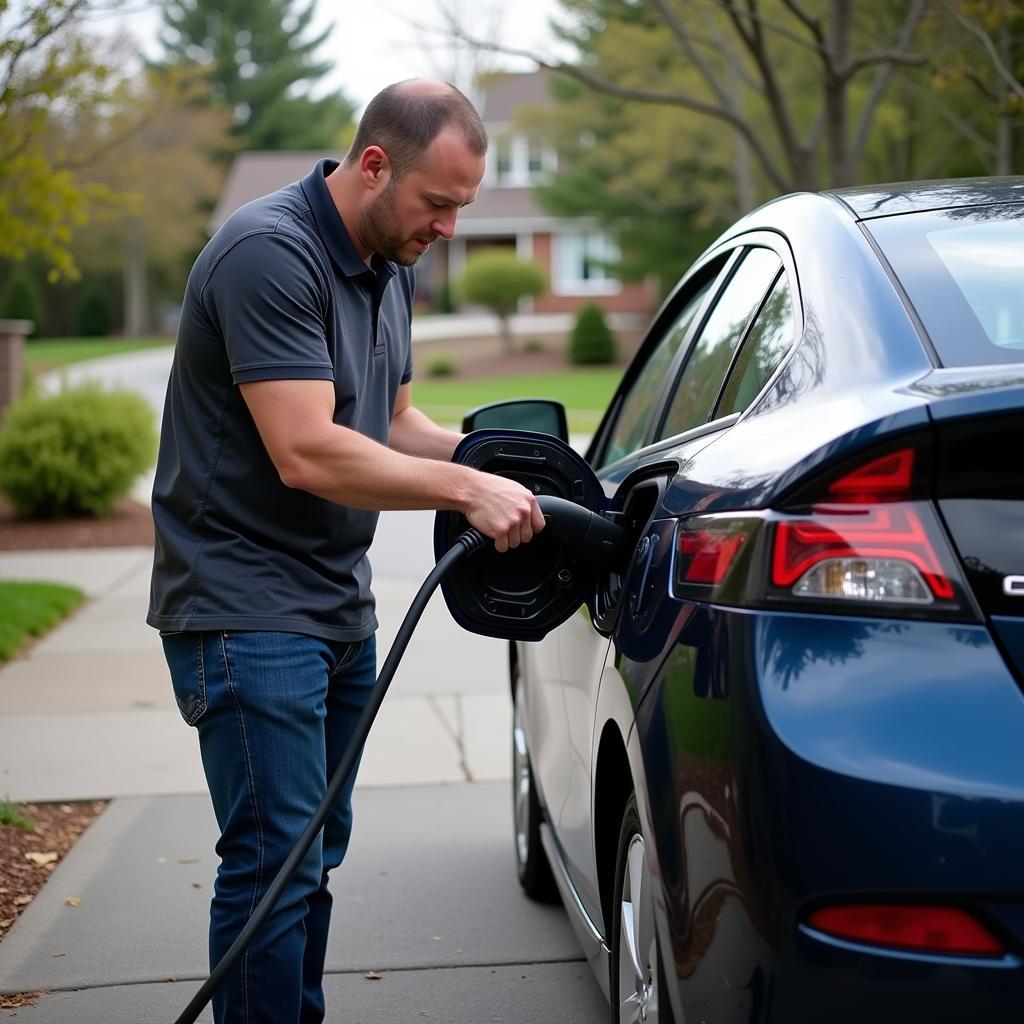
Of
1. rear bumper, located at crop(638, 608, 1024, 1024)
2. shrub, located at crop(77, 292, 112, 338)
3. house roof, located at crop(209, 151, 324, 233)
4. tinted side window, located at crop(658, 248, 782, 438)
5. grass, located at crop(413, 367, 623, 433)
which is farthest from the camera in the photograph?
house roof, located at crop(209, 151, 324, 233)

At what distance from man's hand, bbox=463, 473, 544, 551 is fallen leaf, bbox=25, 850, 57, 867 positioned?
107 inches

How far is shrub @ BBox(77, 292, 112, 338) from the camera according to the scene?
54781mm

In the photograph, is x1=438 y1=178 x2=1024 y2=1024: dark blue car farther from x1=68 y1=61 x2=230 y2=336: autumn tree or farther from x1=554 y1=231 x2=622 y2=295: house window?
x1=554 y1=231 x2=622 y2=295: house window

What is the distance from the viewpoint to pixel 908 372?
6.93 feet

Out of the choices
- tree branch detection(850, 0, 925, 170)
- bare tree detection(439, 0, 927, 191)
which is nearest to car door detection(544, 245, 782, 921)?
bare tree detection(439, 0, 927, 191)

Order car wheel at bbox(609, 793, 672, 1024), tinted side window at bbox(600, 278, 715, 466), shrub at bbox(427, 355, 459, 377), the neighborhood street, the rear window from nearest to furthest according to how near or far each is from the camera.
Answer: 1. the rear window
2. car wheel at bbox(609, 793, 672, 1024)
3. tinted side window at bbox(600, 278, 715, 466)
4. the neighborhood street
5. shrub at bbox(427, 355, 459, 377)

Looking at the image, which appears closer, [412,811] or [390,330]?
[390,330]

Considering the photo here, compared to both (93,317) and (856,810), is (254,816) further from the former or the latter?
(93,317)

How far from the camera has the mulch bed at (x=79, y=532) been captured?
41.0 feet

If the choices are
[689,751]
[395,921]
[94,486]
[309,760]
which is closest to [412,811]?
[395,921]

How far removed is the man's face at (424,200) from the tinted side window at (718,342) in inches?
22.5

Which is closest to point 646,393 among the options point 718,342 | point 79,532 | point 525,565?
point 718,342

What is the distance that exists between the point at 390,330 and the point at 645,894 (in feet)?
4.21

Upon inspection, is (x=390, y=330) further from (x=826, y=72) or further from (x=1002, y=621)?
(x=826, y=72)
